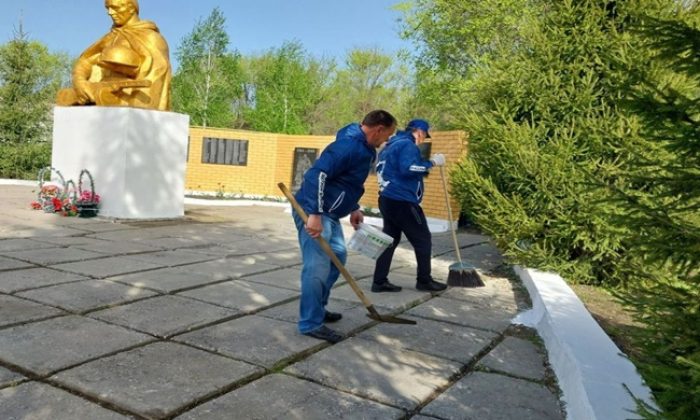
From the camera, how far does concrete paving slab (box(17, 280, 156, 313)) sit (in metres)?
4.30

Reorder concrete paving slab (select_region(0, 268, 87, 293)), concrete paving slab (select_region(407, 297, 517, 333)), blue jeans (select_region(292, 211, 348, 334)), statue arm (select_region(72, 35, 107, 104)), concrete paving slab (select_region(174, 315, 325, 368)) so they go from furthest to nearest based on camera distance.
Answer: statue arm (select_region(72, 35, 107, 104)) → concrete paving slab (select_region(0, 268, 87, 293)) → concrete paving slab (select_region(407, 297, 517, 333)) → blue jeans (select_region(292, 211, 348, 334)) → concrete paving slab (select_region(174, 315, 325, 368))

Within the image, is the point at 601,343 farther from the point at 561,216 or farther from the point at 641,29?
the point at 561,216

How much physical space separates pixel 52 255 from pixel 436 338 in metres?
4.43

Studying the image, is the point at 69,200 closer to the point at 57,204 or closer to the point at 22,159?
the point at 57,204

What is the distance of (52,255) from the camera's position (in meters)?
6.21

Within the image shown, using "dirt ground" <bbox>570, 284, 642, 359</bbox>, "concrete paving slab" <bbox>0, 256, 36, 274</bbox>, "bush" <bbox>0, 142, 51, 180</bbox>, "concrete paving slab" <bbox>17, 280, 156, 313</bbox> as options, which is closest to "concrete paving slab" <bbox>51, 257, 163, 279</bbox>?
"concrete paving slab" <bbox>0, 256, 36, 274</bbox>

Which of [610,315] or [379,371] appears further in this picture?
[610,315]

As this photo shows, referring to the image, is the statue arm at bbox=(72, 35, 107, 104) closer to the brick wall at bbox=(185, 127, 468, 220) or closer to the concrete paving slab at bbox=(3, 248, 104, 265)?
the concrete paving slab at bbox=(3, 248, 104, 265)

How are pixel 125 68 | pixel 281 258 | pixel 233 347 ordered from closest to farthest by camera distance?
1. pixel 233 347
2. pixel 281 258
3. pixel 125 68

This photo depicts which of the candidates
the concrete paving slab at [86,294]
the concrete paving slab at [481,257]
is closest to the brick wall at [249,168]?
the concrete paving slab at [481,257]

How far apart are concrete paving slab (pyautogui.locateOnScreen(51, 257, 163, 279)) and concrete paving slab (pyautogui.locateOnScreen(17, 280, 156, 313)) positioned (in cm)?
41

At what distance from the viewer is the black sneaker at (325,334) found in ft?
12.5

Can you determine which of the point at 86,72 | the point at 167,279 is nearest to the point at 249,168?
the point at 86,72

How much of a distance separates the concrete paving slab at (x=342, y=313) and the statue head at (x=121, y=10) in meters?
7.93
